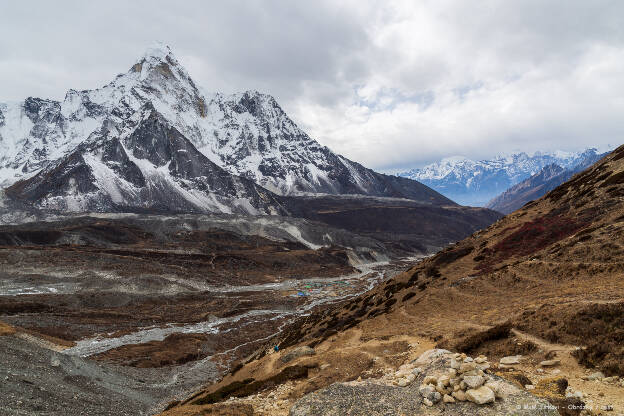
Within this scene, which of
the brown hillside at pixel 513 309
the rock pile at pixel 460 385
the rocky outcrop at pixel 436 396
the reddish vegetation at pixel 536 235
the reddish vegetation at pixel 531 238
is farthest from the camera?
the reddish vegetation at pixel 531 238

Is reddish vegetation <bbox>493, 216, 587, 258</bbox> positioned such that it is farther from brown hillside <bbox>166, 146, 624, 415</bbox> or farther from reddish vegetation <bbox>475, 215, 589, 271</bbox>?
brown hillside <bbox>166, 146, 624, 415</bbox>

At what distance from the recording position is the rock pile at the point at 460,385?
1127 centimetres

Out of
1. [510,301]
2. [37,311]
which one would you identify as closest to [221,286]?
[37,311]

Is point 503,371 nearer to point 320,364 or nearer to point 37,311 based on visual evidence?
point 320,364

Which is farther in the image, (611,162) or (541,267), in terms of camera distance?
(611,162)

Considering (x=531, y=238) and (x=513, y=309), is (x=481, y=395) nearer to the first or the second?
(x=513, y=309)

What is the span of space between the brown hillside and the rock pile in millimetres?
2795

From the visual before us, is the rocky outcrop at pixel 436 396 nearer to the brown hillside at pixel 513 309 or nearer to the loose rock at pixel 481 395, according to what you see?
the loose rock at pixel 481 395

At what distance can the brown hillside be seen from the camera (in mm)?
16312

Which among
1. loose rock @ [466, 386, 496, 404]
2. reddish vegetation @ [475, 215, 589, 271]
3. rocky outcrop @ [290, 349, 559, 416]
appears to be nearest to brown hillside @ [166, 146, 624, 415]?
reddish vegetation @ [475, 215, 589, 271]

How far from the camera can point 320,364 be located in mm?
24750

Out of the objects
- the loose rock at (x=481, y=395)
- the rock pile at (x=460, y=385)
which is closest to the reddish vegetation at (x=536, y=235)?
the rock pile at (x=460, y=385)

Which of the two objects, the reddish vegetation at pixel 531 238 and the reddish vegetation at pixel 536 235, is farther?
the reddish vegetation at pixel 531 238

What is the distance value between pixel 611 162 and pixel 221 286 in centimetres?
11273
